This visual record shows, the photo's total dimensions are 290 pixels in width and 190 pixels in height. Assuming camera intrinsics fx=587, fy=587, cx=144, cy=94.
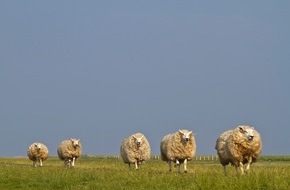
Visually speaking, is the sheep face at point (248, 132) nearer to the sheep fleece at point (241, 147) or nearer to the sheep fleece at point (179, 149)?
the sheep fleece at point (241, 147)

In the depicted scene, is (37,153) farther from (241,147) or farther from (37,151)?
(241,147)

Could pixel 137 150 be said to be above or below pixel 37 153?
below

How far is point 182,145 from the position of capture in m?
30.8

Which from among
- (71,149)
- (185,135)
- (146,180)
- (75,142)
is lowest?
(146,180)

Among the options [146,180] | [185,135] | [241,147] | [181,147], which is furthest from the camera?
[181,147]

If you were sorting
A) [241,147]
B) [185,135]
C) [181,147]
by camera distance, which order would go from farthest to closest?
[181,147]
[185,135]
[241,147]

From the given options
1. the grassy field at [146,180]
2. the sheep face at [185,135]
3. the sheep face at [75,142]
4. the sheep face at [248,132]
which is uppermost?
the sheep face at [75,142]

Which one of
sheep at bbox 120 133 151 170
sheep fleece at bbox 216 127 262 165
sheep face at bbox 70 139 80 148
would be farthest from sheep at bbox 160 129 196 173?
sheep face at bbox 70 139 80 148

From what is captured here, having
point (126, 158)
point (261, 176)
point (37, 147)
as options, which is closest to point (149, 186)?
point (261, 176)

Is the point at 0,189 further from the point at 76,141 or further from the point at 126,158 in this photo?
the point at 76,141

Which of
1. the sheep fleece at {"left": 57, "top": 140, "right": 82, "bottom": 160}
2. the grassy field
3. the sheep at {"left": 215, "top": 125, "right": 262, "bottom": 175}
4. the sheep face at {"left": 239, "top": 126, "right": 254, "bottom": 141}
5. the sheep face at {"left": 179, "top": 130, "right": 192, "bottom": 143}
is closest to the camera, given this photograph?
the grassy field

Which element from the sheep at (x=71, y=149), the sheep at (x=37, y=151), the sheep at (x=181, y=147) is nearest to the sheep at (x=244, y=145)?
the sheep at (x=181, y=147)

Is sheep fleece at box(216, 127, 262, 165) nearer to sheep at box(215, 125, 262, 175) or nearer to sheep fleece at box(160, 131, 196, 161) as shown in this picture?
sheep at box(215, 125, 262, 175)

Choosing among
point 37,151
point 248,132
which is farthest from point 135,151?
point 37,151
